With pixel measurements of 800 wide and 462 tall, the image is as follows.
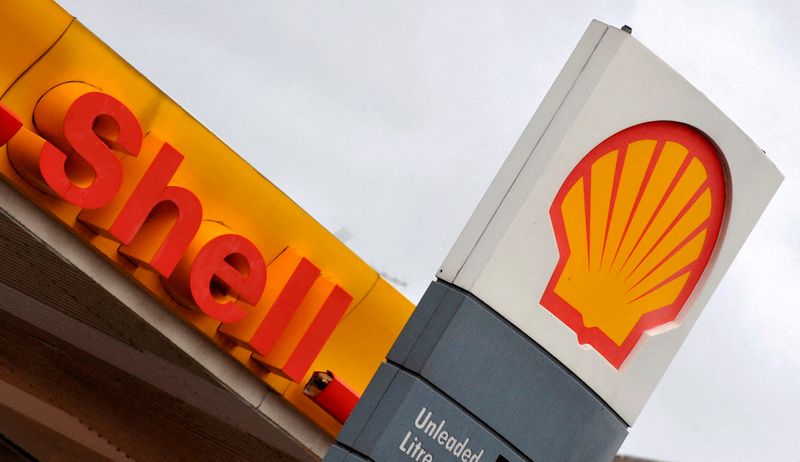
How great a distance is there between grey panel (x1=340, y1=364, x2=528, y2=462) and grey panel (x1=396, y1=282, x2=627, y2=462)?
11cm

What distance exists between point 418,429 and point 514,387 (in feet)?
3.01

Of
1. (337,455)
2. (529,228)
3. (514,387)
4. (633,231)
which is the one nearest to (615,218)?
(633,231)

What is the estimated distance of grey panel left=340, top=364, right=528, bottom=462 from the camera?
29.6 ft

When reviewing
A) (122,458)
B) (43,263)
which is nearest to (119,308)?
(43,263)

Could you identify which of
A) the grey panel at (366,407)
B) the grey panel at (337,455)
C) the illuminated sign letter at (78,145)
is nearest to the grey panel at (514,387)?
the grey panel at (366,407)

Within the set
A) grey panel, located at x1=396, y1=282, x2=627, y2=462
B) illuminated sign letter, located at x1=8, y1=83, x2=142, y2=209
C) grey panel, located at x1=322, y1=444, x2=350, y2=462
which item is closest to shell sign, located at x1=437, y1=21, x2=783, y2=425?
grey panel, located at x1=396, y1=282, x2=627, y2=462

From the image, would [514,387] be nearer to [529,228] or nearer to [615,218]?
[529,228]

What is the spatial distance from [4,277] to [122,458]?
7.72m

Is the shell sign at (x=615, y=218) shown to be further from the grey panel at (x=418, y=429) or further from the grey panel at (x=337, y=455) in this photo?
the grey panel at (x=337, y=455)

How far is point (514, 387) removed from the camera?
9.62 m

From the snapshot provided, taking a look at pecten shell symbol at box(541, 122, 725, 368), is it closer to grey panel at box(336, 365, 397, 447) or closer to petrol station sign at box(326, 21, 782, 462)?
petrol station sign at box(326, 21, 782, 462)

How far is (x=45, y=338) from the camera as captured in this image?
18.6 meters

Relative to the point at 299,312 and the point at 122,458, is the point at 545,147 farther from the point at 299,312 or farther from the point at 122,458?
the point at 122,458

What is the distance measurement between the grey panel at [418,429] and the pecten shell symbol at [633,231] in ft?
3.91
